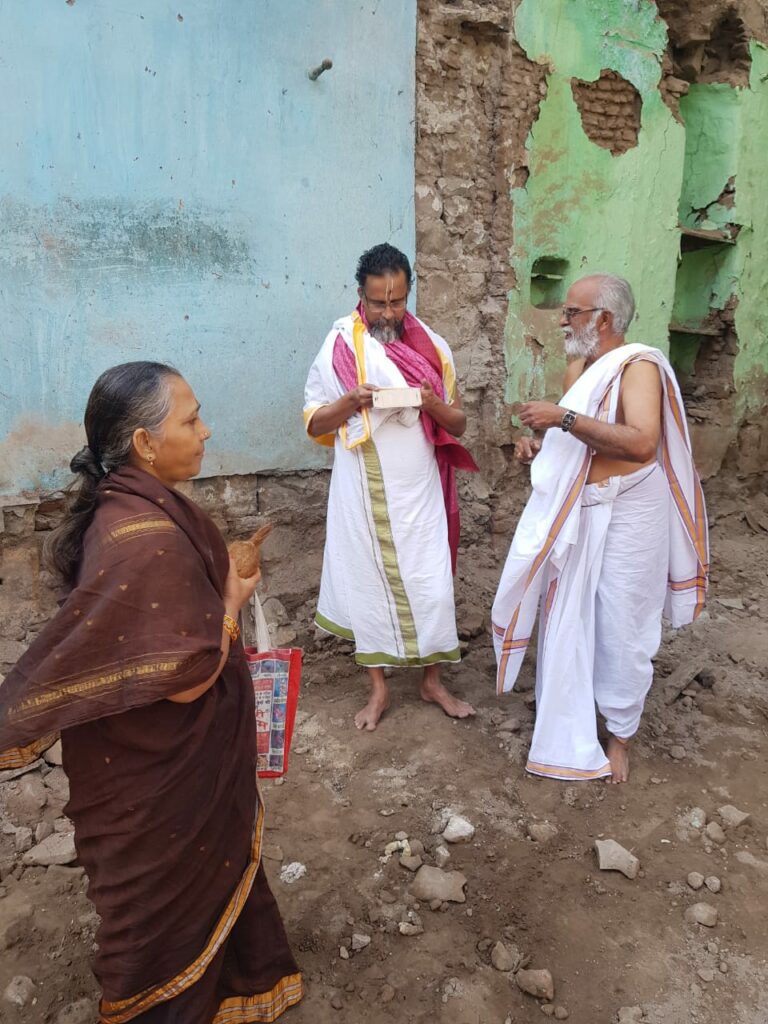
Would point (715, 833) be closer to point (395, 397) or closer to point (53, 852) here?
point (395, 397)

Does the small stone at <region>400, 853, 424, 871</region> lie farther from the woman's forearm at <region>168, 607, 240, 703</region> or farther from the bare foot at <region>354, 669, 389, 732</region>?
Result: the woman's forearm at <region>168, 607, 240, 703</region>

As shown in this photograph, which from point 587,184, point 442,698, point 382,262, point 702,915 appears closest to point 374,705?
point 442,698

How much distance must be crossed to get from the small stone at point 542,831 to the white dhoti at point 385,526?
2.77 feet

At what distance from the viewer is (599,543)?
2.87 meters

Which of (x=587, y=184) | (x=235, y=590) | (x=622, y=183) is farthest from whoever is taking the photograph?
(x=622, y=183)

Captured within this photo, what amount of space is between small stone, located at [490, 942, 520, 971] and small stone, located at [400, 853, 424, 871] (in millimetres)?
394

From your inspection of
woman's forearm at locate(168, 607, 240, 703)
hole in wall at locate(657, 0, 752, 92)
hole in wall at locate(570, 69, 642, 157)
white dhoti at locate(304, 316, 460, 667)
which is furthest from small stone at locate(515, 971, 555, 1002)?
hole in wall at locate(657, 0, 752, 92)

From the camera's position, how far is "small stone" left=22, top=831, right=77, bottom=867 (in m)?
2.56

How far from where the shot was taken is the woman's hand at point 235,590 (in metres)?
1.67

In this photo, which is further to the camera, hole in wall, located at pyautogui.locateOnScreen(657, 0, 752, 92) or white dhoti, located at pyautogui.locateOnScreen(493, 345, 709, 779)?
hole in wall, located at pyautogui.locateOnScreen(657, 0, 752, 92)

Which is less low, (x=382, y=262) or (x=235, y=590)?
(x=382, y=262)

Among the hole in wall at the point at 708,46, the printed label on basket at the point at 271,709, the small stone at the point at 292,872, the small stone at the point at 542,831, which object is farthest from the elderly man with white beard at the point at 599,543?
the hole in wall at the point at 708,46

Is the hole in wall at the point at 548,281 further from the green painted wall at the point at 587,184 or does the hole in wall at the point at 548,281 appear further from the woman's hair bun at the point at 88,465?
the woman's hair bun at the point at 88,465

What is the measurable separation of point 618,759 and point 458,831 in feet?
2.53
